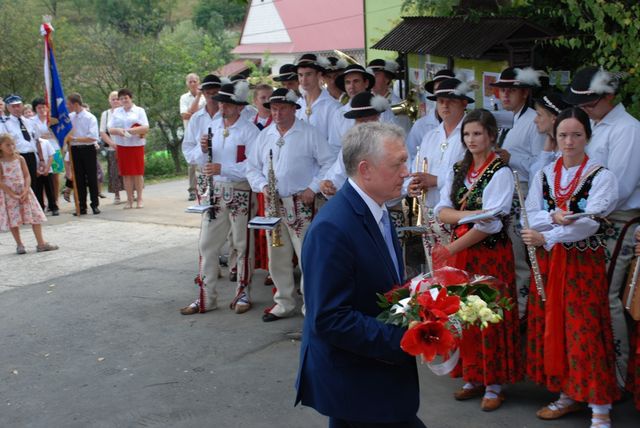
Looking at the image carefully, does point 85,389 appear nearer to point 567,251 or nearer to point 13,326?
point 13,326

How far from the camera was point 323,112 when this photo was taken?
863cm

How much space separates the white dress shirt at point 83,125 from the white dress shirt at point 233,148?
6.42 m

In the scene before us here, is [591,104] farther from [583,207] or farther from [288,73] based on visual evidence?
[288,73]

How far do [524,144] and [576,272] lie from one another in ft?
5.55

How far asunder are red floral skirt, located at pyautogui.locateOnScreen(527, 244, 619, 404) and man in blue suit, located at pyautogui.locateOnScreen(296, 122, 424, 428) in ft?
6.55

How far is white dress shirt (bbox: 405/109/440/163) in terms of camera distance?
7543 millimetres

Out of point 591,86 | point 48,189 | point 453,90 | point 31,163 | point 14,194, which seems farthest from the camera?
point 48,189

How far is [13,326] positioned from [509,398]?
16.2ft

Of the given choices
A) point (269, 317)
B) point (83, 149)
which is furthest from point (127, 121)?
point (269, 317)

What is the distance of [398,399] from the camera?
3375 millimetres

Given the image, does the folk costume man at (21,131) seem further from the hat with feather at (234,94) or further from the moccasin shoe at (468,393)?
the moccasin shoe at (468,393)

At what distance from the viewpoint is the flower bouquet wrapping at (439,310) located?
311 cm

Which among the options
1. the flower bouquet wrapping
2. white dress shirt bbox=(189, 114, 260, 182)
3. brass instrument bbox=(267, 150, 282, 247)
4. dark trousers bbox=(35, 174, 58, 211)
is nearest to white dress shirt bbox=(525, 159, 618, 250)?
the flower bouquet wrapping

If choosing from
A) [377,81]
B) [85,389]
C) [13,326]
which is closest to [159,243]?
[13,326]
